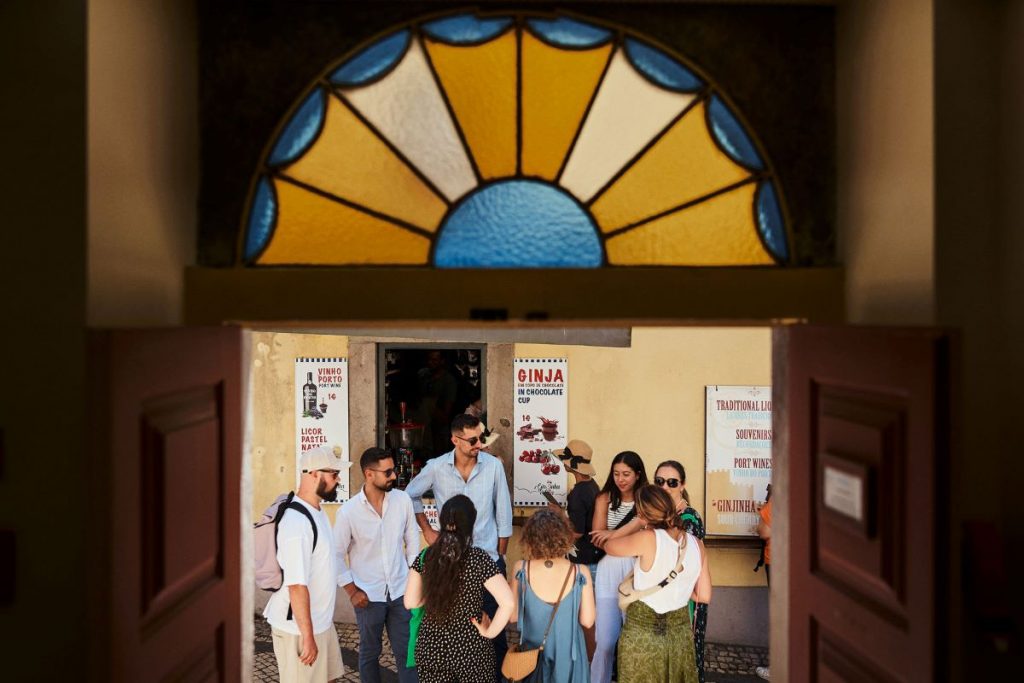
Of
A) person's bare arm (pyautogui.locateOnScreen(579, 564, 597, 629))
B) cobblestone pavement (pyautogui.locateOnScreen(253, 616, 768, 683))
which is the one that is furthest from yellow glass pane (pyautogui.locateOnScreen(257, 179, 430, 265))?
cobblestone pavement (pyautogui.locateOnScreen(253, 616, 768, 683))

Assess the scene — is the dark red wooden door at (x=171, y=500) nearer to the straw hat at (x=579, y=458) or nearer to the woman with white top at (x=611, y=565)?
the woman with white top at (x=611, y=565)

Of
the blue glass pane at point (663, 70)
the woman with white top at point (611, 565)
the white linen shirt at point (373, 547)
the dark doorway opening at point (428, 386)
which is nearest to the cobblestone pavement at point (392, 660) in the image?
the white linen shirt at point (373, 547)

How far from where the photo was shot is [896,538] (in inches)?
89.6

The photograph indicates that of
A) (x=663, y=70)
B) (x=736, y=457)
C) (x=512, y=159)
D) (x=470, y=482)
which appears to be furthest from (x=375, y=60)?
(x=736, y=457)

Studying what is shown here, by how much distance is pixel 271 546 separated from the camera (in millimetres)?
5336

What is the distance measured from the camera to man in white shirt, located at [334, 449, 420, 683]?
5734mm

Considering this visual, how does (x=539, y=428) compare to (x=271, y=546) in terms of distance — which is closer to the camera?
(x=271, y=546)

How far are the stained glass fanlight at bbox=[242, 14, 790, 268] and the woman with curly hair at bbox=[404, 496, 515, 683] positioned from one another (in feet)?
8.43

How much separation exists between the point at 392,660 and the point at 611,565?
2042mm

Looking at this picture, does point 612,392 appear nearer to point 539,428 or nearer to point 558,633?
point 539,428

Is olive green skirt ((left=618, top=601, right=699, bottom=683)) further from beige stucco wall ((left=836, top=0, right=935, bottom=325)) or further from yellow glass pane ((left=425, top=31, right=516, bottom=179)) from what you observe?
yellow glass pane ((left=425, top=31, right=516, bottom=179))

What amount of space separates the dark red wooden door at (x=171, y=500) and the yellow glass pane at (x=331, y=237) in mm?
355

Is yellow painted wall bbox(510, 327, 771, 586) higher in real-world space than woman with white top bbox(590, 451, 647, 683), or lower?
higher

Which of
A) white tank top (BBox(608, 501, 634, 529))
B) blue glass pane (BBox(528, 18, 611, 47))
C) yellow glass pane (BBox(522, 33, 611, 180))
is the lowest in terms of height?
white tank top (BBox(608, 501, 634, 529))
